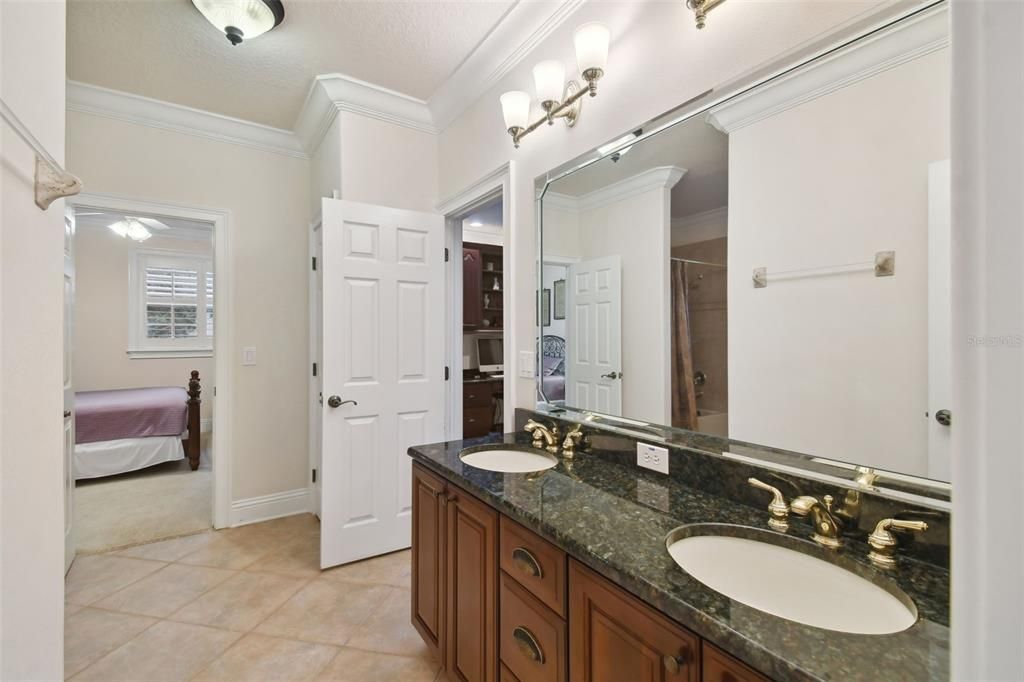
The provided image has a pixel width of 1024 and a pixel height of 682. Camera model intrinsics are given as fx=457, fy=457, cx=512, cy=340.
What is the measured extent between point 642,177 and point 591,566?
50.6 inches

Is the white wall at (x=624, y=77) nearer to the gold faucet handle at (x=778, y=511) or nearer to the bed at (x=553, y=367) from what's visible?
the bed at (x=553, y=367)

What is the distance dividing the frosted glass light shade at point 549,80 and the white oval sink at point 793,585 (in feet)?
5.26

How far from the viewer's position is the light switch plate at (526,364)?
2.15 meters

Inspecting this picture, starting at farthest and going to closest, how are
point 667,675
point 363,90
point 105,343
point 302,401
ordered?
point 105,343 < point 302,401 < point 363,90 < point 667,675

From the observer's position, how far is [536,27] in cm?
200

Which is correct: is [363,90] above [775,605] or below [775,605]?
above

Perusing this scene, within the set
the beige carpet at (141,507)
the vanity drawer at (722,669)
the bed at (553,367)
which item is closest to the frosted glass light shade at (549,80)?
the bed at (553,367)

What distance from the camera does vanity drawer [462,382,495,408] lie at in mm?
4473

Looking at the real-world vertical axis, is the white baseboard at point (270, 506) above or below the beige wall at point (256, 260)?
below

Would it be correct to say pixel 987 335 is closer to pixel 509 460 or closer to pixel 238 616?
pixel 509 460

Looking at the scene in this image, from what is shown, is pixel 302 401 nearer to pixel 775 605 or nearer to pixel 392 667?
pixel 392 667

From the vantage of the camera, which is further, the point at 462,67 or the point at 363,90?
the point at 363,90

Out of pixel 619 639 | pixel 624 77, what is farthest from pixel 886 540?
pixel 624 77

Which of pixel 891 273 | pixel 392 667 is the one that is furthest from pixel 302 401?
pixel 891 273
